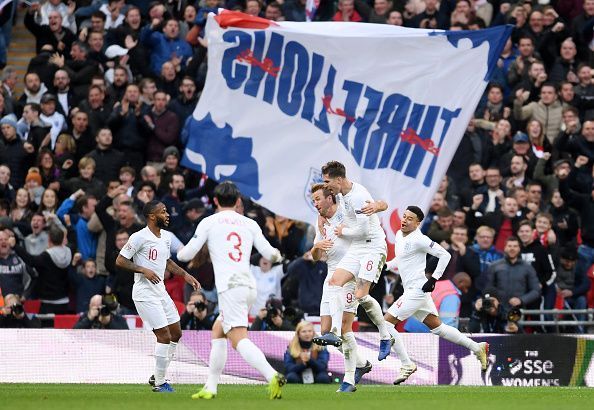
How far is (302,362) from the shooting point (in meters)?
23.4

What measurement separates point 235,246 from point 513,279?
27.8 ft

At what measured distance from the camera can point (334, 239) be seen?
67.4ft

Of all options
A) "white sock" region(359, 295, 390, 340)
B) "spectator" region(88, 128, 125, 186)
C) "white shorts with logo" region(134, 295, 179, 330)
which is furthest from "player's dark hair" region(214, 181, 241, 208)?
"spectator" region(88, 128, 125, 186)

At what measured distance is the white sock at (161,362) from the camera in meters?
20.4

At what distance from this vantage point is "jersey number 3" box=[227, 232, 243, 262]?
17453mm

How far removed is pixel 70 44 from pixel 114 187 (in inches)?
214

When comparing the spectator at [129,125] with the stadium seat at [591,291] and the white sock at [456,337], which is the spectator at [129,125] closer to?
the white sock at [456,337]

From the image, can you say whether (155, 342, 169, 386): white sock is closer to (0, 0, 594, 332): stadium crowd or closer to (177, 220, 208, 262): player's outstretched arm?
(177, 220, 208, 262): player's outstretched arm

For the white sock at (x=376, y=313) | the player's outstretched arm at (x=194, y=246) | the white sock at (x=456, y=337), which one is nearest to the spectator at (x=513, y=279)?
A: the white sock at (x=456, y=337)

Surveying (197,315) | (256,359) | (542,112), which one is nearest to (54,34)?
(197,315)

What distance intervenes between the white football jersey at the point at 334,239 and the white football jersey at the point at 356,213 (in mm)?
188

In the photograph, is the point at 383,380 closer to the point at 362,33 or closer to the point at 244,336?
the point at 362,33

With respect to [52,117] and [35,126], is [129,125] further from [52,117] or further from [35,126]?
[35,126]

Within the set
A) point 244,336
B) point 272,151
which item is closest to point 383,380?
point 272,151
